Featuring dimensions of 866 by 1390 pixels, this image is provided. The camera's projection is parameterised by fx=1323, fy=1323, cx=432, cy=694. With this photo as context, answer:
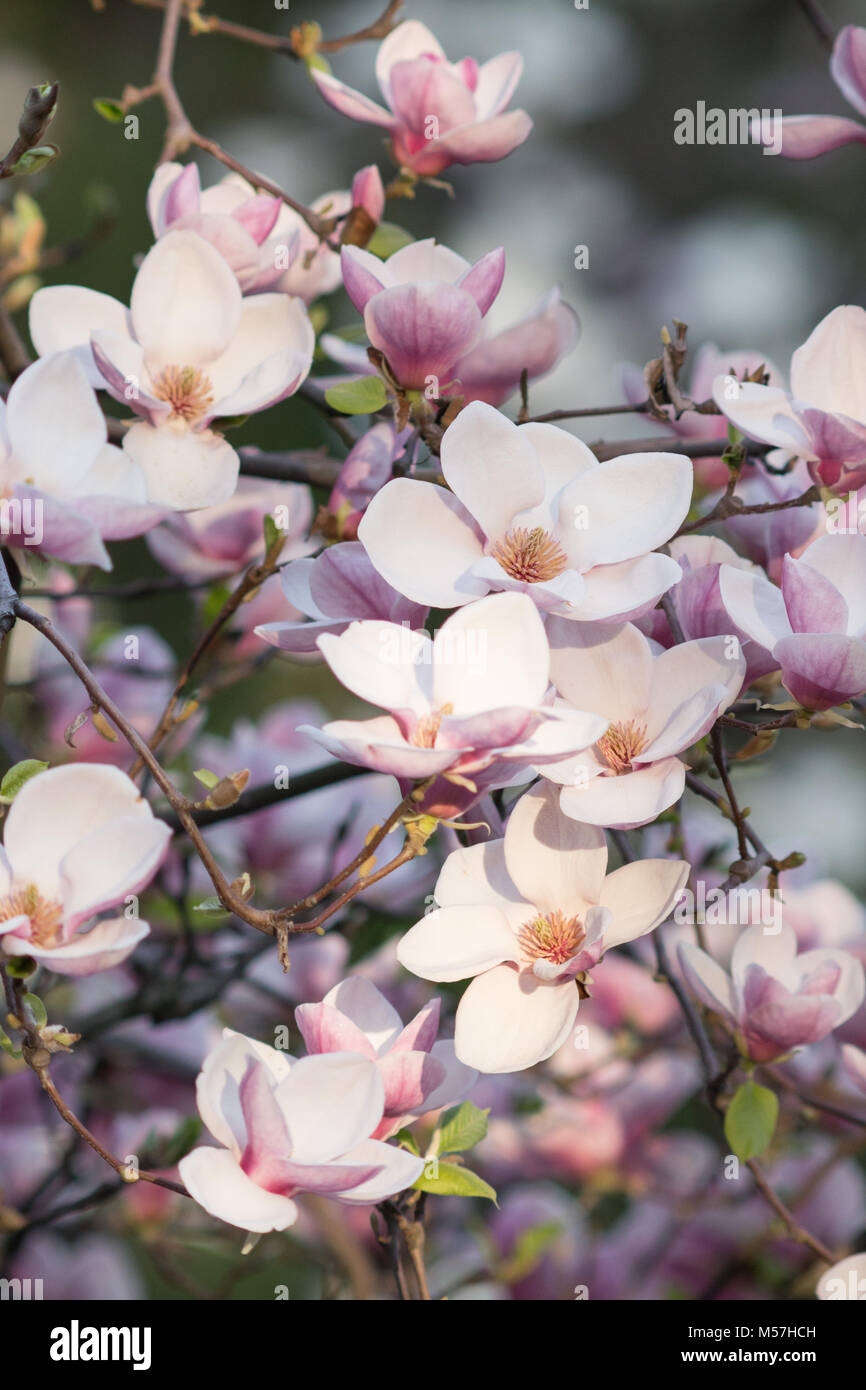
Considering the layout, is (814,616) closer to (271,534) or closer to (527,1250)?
(271,534)

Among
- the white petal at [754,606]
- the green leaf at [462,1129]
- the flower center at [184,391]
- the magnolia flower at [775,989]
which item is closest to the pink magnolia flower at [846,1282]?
the magnolia flower at [775,989]

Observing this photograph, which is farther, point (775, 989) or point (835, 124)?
point (835, 124)

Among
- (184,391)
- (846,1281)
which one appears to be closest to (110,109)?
(184,391)

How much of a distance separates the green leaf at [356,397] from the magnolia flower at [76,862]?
21 cm

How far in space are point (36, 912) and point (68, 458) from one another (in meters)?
0.21

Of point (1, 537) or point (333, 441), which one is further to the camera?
point (333, 441)

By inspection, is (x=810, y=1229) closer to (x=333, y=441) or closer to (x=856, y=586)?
(x=856, y=586)

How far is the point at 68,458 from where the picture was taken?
592 millimetres

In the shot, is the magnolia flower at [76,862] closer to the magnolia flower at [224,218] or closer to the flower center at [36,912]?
the flower center at [36,912]

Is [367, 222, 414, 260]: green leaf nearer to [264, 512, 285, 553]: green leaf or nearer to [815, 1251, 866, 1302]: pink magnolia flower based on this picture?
[264, 512, 285, 553]: green leaf

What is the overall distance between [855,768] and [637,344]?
5.03 ft

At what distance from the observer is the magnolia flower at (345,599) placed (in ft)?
1.88
